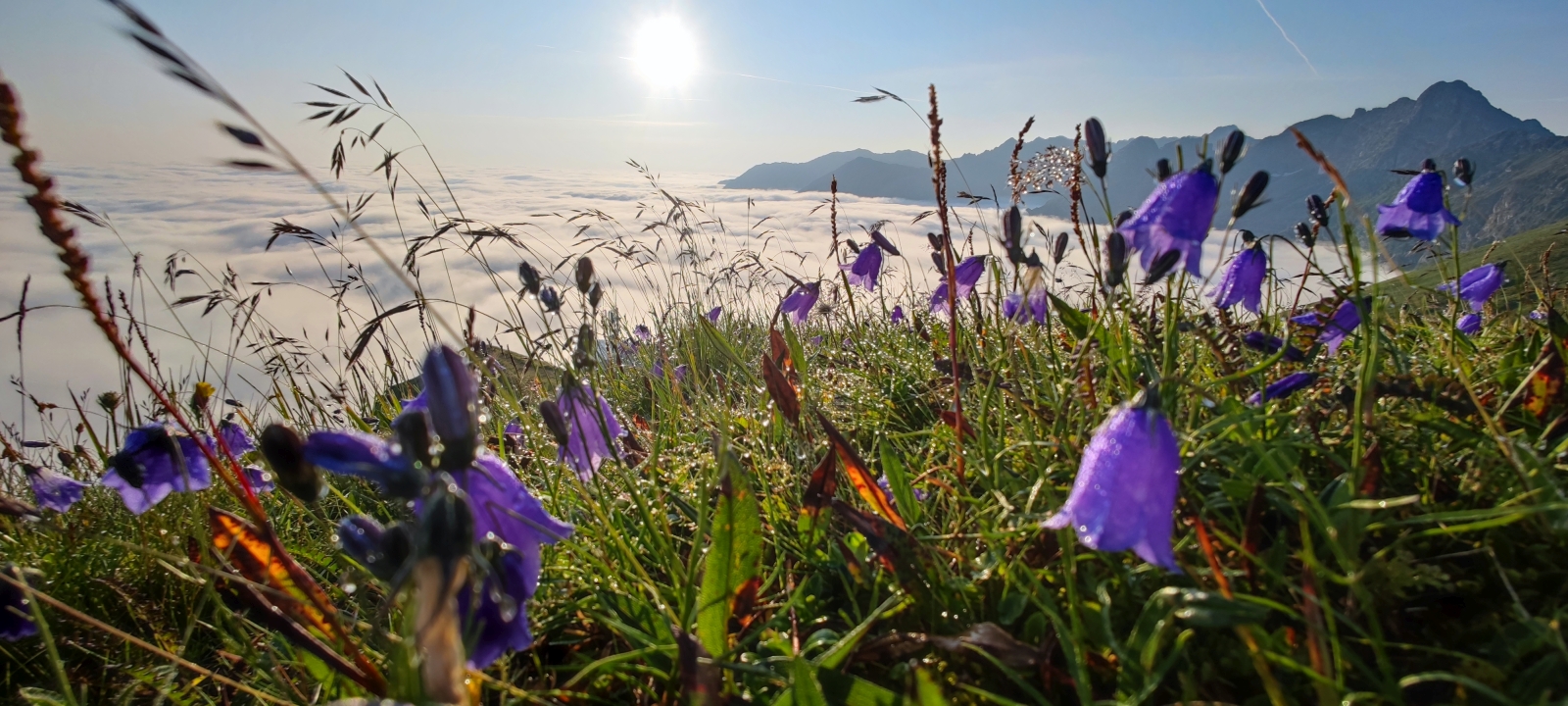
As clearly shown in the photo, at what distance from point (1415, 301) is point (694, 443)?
3479 mm

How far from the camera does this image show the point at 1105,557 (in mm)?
1207

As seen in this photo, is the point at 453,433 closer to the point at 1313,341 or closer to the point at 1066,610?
the point at 1066,610

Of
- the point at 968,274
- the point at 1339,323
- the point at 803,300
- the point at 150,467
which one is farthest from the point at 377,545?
the point at 803,300

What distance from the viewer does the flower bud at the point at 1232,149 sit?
55.7 inches

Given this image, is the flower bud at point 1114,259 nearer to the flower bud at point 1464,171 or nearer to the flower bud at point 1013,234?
the flower bud at point 1013,234

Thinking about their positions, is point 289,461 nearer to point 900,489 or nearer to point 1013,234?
point 900,489

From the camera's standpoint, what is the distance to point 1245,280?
6.82ft

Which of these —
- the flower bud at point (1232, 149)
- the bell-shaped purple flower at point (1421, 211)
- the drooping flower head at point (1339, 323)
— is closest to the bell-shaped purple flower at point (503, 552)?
the flower bud at point (1232, 149)

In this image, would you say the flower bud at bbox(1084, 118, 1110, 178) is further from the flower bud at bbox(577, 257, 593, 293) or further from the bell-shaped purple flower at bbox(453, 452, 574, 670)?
the bell-shaped purple flower at bbox(453, 452, 574, 670)

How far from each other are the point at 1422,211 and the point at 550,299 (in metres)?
2.34

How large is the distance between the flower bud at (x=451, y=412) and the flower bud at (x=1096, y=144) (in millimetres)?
Answer: 1462

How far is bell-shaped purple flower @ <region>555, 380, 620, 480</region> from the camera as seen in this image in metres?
1.44

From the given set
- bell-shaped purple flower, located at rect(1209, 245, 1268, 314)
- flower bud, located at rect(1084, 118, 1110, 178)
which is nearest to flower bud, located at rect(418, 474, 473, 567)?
flower bud, located at rect(1084, 118, 1110, 178)

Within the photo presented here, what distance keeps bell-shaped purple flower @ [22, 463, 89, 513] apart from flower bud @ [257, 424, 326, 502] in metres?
1.91
